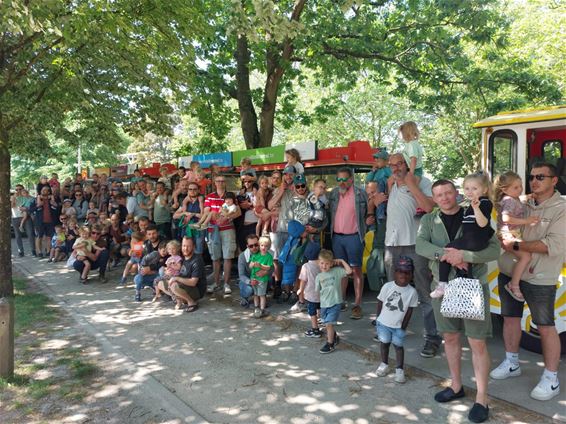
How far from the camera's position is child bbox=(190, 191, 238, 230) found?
7227 millimetres

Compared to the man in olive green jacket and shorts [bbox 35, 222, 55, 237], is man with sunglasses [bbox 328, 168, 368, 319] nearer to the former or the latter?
the man in olive green jacket

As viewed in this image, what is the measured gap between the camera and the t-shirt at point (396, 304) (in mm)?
4102

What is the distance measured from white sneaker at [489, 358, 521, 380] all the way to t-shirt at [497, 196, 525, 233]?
1.27m

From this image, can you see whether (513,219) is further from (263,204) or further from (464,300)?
(263,204)

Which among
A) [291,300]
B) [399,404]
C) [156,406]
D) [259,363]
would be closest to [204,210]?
[291,300]

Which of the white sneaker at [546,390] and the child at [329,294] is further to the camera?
the child at [329,294]

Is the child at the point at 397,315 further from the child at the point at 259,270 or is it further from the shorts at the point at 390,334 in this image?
the child at the point at 259,270

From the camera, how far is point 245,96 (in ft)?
43.7

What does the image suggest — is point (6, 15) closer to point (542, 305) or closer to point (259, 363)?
point (259, 363)

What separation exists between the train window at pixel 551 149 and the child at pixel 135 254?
6800 millimetres

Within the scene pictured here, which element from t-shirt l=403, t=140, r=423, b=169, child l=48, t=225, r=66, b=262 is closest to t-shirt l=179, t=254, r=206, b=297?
t-shirt l=403, t=140, r=423, b=169

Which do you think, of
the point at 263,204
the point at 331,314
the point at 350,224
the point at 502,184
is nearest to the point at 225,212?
the point at 263,204

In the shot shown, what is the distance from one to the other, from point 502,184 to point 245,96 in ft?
34.3

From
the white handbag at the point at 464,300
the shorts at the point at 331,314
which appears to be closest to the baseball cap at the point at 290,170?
the shorts at the point at 331,314
